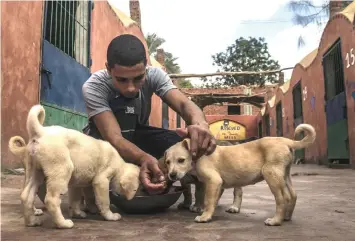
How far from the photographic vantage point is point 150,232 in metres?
2.28

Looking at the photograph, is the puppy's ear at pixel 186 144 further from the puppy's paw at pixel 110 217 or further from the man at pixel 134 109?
the puppy's paw at pixel 110 217

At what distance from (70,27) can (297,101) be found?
1203 cm

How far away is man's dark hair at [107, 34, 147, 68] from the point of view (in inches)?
114

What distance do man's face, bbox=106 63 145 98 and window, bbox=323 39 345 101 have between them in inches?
347

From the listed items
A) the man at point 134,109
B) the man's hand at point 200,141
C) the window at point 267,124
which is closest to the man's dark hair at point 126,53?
the man at point 134,109

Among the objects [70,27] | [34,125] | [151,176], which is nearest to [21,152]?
[34,125]

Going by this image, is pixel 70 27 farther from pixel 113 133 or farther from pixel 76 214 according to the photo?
pixel 76 214

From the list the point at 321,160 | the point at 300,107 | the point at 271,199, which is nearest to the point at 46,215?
the point at 271,199

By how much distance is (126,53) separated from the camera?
2.89 metres

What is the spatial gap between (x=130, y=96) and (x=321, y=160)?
35.6ft

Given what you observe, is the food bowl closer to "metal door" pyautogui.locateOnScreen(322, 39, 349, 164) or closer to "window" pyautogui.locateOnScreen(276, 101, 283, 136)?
"metal door" pyautogui.locateOnScreen(322, 39, 349, 164)

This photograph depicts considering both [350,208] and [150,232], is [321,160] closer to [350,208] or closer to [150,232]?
[350,208]

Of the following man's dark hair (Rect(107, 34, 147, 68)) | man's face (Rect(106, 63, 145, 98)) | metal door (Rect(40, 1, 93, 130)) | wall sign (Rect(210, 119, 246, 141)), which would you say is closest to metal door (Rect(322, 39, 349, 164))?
metal door (Rect(40, 1, 93, 130))

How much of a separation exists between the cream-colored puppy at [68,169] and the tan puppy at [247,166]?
0.42 metres
